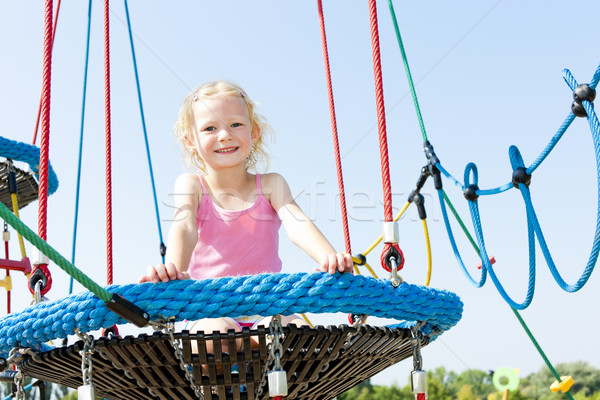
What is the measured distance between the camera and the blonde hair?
1908 millimetres

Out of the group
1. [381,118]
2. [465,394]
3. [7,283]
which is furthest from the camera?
[465,394]

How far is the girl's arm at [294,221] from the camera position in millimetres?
1626

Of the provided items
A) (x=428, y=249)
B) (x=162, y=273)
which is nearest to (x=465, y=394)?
(x=428, y=249)

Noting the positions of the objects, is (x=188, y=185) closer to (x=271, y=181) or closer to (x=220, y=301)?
(x=271, y=181)

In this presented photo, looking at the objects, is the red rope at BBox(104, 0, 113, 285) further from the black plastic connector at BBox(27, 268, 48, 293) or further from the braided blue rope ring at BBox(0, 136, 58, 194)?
the black plastic connector at BBox(27, 268, 48, 293)

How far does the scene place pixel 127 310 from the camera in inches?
39.9

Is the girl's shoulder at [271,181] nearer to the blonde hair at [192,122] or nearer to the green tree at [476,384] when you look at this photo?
the blonde hair at [192,122]

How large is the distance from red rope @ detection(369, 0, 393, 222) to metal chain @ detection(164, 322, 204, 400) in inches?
19.0

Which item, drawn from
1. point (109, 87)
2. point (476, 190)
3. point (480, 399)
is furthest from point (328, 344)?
point (480, 399)

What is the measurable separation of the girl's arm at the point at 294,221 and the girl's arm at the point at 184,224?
0.74 ft

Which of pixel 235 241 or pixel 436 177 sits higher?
pixel 436 177

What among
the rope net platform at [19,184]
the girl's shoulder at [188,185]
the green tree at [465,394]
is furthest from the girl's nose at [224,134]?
the green tree at [465,394]

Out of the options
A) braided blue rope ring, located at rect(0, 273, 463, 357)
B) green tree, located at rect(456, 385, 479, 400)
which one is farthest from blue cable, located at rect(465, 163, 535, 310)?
green tree, located at rect(456, 385, 479, 400)

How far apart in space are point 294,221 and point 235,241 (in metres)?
0.19
